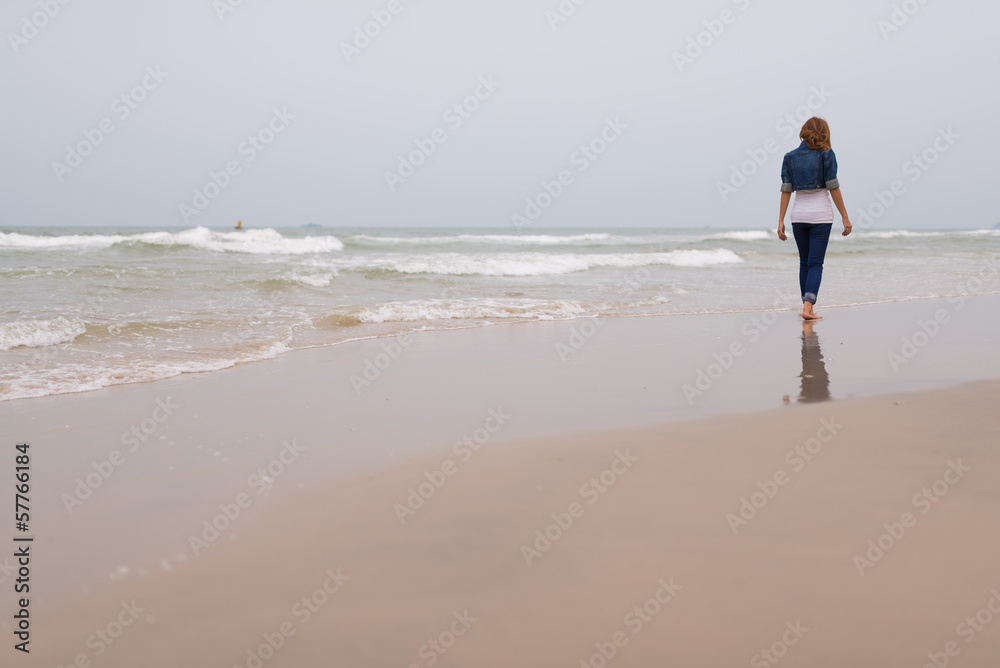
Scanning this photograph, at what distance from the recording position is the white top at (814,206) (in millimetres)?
6527

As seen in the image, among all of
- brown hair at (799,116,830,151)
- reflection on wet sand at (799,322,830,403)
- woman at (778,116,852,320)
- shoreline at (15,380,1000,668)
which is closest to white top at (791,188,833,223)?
woman at (778,116,852,320)

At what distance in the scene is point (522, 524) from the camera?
6.94 feet

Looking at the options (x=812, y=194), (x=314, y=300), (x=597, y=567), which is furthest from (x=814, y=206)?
(x=314, y=300)

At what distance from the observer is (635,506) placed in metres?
2.20

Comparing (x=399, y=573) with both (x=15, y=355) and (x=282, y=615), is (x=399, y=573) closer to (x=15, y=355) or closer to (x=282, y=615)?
(x=282, y=615)

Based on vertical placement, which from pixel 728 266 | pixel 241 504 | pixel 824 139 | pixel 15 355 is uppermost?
pixel 824 139

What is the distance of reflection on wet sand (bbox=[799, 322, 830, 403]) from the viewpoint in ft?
11.8

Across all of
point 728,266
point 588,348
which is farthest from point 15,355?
point 728,266

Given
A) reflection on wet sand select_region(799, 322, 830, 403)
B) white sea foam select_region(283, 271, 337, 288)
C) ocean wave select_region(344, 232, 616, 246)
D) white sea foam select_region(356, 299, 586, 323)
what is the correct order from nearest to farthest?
reflection on wet sand select_region(799, 322, 830, 403) < white sea foam select_region(356, 299, 586, 323) < white sea foam select_region(283, 271, 337, 288) < ocean wave select_region(344, 232, 616, 246)

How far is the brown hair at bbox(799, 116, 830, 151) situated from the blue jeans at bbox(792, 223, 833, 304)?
750mm

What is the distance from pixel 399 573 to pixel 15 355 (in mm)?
4877

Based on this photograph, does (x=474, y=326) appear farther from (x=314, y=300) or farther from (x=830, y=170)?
(x=830, y=170)

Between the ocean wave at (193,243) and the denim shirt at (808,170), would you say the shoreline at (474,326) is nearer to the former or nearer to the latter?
the denim shirt at (808,170)

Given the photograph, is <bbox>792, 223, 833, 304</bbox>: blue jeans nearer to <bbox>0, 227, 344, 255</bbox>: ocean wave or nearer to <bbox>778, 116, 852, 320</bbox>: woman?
<bbox>778, 116, 852, 320</bbox>: woman
